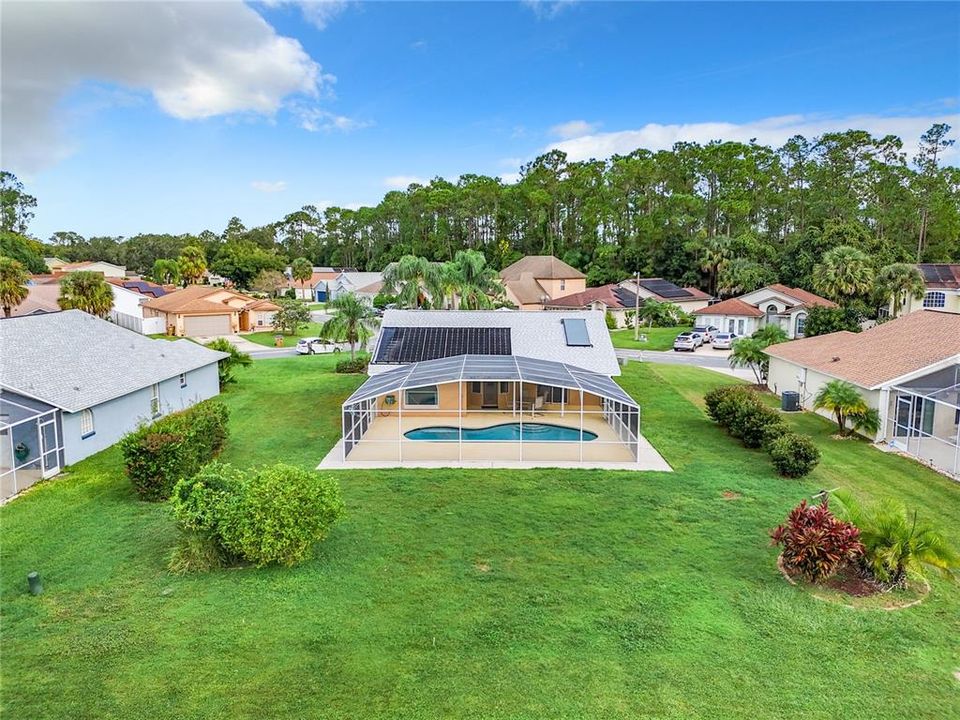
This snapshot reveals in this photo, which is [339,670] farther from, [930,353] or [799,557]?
[930,353]

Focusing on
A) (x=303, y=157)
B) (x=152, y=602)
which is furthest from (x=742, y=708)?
(x=303, y=157)

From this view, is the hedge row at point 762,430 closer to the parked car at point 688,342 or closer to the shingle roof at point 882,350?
the shingle roof at point 882,350

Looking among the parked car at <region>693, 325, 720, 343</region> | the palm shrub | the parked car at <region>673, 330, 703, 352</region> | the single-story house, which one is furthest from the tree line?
the palm shrub

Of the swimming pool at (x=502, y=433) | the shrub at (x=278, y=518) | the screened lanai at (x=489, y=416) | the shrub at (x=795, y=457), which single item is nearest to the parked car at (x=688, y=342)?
the screened lanai at (x=489, y=416)

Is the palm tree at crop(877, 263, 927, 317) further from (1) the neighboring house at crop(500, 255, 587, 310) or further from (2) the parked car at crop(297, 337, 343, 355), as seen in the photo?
(2) the parked car at crop(297, 337, 343, 355)

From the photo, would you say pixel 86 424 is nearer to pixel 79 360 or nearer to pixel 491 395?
pixel 79 360

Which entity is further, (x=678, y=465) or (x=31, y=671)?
(x=678, y=465)
